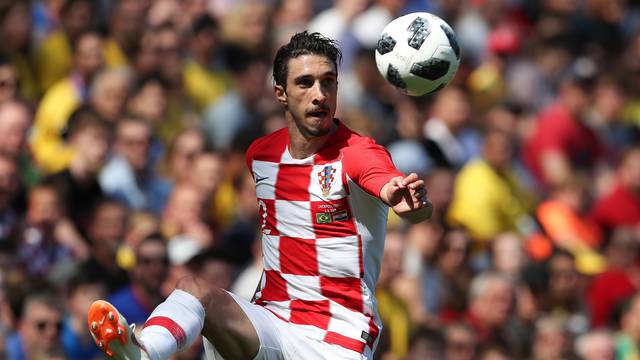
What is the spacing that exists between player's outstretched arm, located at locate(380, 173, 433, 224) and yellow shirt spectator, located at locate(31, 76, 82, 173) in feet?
15.8

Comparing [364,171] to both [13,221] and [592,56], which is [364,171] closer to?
[13,221]

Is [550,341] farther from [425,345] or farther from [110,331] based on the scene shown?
[110,331]

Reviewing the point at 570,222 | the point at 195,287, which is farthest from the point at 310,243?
the point at 570,222

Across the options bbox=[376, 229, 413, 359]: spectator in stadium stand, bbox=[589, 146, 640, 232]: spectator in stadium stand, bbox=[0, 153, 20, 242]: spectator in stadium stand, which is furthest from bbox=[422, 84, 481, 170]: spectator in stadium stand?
bbox=[0, 153, 20, 242]: spectator in stadium stand

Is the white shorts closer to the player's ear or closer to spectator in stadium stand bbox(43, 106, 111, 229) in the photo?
the player's ear

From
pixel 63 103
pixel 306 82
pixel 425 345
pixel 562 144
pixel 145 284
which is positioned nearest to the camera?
pixel 306 82

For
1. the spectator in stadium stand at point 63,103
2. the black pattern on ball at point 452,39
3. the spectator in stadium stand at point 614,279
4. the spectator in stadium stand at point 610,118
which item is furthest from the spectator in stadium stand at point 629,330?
the black pattern on ball at point 452,39

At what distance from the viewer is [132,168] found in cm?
1096

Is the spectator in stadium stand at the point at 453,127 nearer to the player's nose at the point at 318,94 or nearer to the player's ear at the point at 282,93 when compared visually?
the player's ear at the point at 282,93

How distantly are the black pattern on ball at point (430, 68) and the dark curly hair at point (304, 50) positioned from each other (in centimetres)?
42

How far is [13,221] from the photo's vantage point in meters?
9.84

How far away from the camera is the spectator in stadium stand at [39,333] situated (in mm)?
9062

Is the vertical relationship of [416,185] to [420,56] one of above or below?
below

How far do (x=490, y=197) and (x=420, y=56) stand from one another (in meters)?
5.03
